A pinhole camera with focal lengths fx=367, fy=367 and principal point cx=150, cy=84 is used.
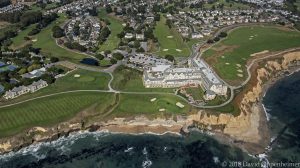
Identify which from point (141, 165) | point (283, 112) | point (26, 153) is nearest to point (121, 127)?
point (141, 165)

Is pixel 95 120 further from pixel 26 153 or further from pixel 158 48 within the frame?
pixel 158 48

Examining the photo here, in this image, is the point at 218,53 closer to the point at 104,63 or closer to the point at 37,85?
the point at 104,63

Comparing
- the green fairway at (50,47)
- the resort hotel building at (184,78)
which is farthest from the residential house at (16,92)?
the resort hotel building at (184,78)

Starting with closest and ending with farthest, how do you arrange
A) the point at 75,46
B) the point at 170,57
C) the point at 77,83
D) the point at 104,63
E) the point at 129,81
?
the point at 77,83 → the point at 129,81 → the point at 104,63 → the point at 170,57 → the point at 75,46

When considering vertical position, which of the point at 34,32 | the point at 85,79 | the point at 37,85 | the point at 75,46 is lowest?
the point at 85,79

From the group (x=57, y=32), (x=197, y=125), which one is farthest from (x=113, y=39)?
(x=197, y=125)

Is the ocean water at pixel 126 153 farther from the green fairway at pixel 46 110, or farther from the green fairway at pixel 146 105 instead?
the green fairway at pixel 146 105
